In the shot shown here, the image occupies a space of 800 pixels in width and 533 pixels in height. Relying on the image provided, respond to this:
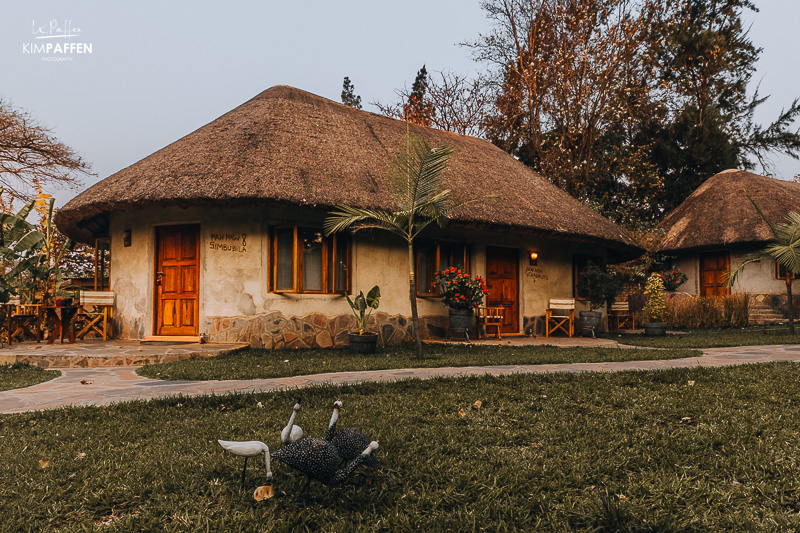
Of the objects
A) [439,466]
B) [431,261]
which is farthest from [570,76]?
[439,466]

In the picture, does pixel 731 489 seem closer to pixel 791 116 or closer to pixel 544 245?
pixel 544 245

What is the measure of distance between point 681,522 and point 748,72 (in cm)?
2595

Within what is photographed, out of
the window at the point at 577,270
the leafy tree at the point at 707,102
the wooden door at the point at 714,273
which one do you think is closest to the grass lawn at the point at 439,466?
the window at the point at 577,270

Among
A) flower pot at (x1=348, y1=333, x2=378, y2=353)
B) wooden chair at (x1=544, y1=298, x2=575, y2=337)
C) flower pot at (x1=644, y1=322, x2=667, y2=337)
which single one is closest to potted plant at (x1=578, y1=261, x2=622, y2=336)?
wooden chair at (x1=544, y1=298, x2=575, y2=337)

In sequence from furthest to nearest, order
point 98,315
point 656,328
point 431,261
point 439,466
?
point 656,328, point 431,261, point 98,315, point 439,466

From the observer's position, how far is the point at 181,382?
529 centimetres

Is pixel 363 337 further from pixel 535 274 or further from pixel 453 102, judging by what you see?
pixel 453 102

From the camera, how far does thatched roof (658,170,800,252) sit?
662 inches

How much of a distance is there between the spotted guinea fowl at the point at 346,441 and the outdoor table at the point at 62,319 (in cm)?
791

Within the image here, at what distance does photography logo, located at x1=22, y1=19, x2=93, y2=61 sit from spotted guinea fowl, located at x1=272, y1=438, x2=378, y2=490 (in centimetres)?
1387

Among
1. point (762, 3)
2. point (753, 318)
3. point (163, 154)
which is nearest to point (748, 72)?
point (762, 3)

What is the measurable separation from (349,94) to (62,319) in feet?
85.7

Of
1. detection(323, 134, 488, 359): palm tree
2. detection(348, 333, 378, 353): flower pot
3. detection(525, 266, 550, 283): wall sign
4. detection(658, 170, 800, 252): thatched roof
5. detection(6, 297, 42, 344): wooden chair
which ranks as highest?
detection(658, 170, 800, 252): thatched roof

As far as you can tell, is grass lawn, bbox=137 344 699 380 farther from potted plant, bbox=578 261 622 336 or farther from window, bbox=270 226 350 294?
potted plant, bbox=578 261 622 336
